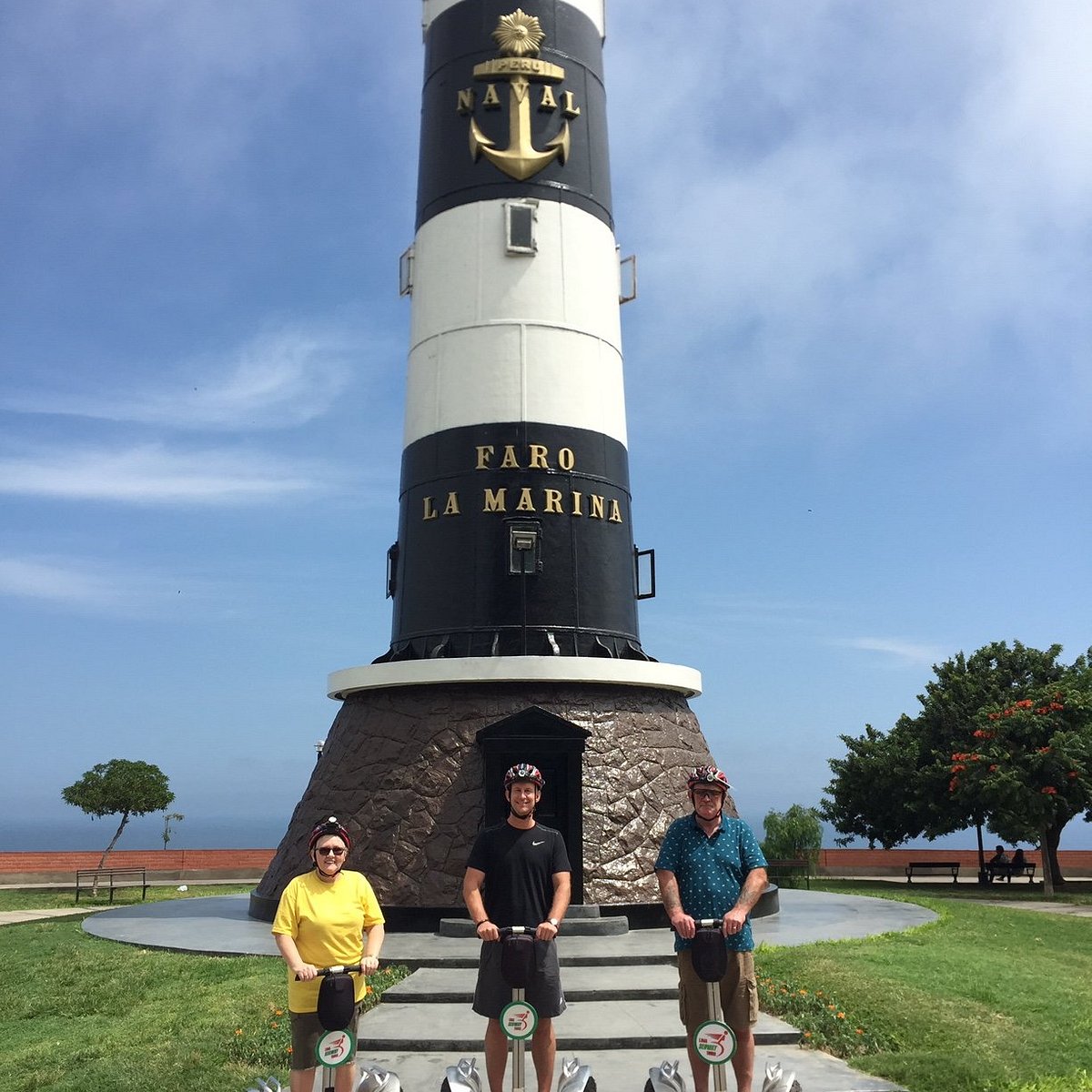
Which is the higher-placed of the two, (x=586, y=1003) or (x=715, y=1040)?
(x=715, y=1040)

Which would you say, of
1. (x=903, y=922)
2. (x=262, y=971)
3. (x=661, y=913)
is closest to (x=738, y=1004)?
(x=262, y=971)

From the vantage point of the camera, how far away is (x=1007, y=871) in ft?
99.3

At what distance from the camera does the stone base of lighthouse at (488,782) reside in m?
14.4

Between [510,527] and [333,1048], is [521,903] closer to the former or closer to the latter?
[333,1048]

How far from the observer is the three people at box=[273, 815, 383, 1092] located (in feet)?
19.7

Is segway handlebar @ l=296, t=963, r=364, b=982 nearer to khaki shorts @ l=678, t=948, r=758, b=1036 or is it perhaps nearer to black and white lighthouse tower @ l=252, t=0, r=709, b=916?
khaki shorts @ l=678, t=948, r=758, b=1036

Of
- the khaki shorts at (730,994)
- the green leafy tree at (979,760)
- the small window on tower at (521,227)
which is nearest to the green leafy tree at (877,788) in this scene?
the green leafy tree at (979,760)

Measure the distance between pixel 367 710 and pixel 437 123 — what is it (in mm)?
10141

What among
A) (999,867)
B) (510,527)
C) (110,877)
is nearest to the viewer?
(510,527)

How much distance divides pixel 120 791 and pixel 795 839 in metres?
21.3

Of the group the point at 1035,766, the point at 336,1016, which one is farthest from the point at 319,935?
the point at 1035,766

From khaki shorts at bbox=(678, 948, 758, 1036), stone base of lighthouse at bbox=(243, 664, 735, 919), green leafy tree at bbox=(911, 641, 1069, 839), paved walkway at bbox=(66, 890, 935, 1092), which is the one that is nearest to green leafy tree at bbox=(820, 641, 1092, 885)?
green leafy tree at bbox=(911, 641, 1069, 839)

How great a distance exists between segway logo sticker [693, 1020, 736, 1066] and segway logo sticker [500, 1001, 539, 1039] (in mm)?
952

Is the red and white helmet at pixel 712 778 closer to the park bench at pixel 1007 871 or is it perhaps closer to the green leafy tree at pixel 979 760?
the green leafy tree at pixel 979 760
